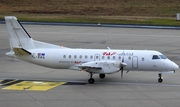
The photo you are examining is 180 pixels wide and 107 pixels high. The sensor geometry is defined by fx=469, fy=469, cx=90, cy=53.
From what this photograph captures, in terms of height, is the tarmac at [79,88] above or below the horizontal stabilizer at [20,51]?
below

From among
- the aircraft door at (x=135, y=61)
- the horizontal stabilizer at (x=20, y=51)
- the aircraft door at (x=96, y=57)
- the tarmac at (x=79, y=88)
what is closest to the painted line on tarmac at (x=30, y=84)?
the tarmac at (x=79, y=88)

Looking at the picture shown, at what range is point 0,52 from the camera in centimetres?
5228

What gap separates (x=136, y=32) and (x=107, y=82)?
33.2 metres

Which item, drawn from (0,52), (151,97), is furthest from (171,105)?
(0,52)

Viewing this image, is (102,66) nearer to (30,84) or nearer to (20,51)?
(30,84)

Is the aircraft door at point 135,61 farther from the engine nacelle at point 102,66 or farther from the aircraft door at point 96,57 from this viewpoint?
the aircraft door at point 96,57

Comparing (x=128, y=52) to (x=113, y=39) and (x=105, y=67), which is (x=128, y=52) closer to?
(x=105, y=67)

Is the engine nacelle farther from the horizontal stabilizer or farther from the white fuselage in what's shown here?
the horizontal stabilizer

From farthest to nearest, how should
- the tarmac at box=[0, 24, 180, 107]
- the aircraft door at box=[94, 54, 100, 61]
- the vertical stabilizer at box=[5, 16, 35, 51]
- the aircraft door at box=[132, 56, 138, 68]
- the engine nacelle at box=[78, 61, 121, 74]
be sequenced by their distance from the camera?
the vertical stabilizer at box=[5, 16, 35, 51] < the aircraft door at box=[94, 54, 100, 61] < the aircraft door at box=[132, 56, 138, 68] < the engine nacelle at box=[78, 61, 121, 74] < the tarmac at box=[0, 24, 180, 107]

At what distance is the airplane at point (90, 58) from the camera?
35875 millimetres

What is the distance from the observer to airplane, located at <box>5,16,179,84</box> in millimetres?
35875

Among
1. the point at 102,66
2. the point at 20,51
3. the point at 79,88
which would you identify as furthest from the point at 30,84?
the point at 102,66

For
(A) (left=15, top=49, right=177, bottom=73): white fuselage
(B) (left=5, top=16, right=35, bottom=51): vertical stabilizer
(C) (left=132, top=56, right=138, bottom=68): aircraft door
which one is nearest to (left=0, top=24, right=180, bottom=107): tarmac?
(A) (left=15, top=49, right=177, bottom=73): white fuselage

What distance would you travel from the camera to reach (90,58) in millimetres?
36844
